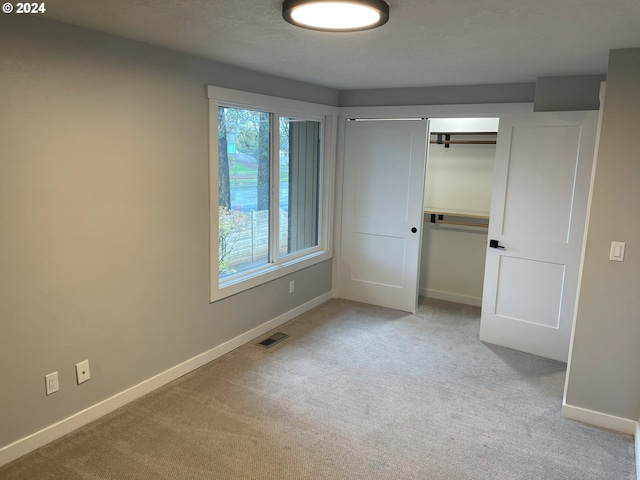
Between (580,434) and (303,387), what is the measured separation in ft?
5.61

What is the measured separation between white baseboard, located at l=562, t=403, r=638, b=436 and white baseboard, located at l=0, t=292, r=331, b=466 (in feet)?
7.74

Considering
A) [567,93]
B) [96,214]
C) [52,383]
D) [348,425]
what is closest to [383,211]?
[567,93]

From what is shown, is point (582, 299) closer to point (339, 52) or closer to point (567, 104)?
point (567, 104)

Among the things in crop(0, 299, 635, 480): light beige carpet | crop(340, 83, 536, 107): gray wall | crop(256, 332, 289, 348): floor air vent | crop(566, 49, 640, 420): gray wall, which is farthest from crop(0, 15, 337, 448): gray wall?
crop(566, 49, 640, 420): gray wall

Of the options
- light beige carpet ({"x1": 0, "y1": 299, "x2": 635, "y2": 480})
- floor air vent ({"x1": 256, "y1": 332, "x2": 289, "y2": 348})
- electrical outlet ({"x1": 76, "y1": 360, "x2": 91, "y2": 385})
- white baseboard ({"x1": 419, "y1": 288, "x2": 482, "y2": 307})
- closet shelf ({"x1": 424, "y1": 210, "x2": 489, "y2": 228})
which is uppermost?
closet shelf ({"x1": 424, "y1": 210, "x2": 489, "y2": 228})

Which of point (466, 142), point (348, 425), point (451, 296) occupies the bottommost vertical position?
point (348, 425)

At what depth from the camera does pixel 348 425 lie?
271 cm

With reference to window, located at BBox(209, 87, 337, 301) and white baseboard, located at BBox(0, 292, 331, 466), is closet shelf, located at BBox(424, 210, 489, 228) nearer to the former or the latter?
window, located at BBox(209, 87, 337, 301)

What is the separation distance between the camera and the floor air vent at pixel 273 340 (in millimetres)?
3801

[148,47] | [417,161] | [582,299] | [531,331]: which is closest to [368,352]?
[531,331]

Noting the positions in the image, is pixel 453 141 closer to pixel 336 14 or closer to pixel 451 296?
pixel 451 296

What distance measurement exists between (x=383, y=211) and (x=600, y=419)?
2.59 meters

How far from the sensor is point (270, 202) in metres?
4.09

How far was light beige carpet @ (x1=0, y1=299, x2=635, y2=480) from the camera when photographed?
2.35 m
